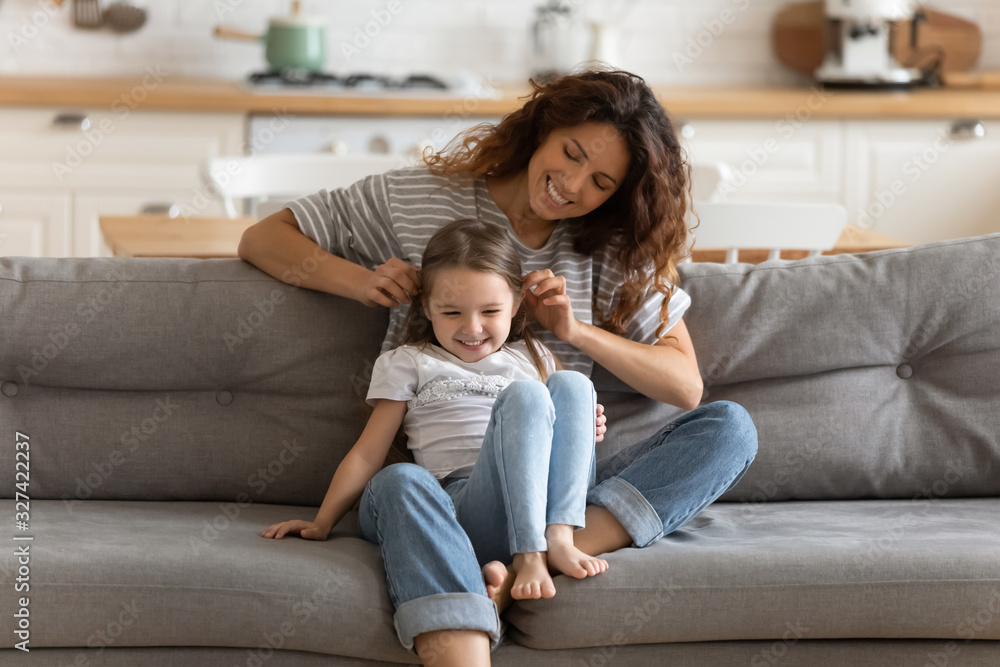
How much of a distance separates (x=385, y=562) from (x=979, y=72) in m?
3.59

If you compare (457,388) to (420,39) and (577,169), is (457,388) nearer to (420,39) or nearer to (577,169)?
(577,169)

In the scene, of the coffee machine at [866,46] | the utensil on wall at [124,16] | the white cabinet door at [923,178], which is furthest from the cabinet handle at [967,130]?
the utensil on wall at [124,16]

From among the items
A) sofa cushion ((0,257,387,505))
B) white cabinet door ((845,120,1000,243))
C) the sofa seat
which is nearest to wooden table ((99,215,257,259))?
sofa cushion ((0,257,387,505))

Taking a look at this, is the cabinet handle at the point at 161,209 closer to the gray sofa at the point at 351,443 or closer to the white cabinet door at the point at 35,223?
the white cabinet door at the point at 35,223

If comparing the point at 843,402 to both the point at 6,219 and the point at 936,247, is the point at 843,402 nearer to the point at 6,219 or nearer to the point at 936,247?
the point at 936,247

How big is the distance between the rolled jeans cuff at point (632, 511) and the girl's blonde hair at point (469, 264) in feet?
0.70

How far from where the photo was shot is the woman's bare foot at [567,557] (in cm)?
147

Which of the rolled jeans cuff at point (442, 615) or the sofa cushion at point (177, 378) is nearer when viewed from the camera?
the rolled jeans cuff at point (442, 615)

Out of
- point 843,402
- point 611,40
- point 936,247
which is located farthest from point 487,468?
point 611,40

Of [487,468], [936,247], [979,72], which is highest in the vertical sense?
[979,72]

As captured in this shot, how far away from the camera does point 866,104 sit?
3.59 m

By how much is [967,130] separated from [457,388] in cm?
266

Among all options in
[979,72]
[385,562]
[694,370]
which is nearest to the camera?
[385,562]

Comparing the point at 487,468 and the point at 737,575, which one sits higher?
the point at 487,468
